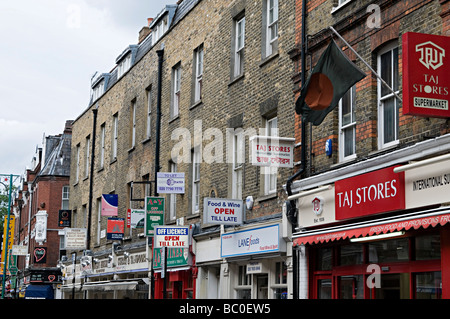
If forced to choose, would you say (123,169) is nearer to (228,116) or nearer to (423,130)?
(228,116)

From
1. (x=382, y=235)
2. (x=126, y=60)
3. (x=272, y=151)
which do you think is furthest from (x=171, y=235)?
(x=126, y=60)

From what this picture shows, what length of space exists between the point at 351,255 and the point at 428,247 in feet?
8.26

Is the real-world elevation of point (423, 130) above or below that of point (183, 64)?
below

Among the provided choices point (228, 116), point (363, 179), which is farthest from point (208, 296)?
point (363, 179)

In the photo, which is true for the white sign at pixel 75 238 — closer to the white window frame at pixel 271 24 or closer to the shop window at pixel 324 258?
the white window frame at pixel 271 24

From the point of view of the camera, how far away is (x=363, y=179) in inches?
521

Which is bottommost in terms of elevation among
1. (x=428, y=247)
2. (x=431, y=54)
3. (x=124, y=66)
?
(x=428, y=247)

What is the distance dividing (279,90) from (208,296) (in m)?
6.93

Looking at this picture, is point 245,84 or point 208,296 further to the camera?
point 208,296

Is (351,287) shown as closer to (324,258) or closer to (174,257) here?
(324,258)

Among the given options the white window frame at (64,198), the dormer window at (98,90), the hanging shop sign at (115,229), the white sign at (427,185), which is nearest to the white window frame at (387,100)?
the white sign at (427,185)

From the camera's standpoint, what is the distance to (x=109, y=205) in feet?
94.8

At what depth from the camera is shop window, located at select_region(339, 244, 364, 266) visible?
46.4 feet

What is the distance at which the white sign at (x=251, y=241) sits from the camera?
16.6 metres
